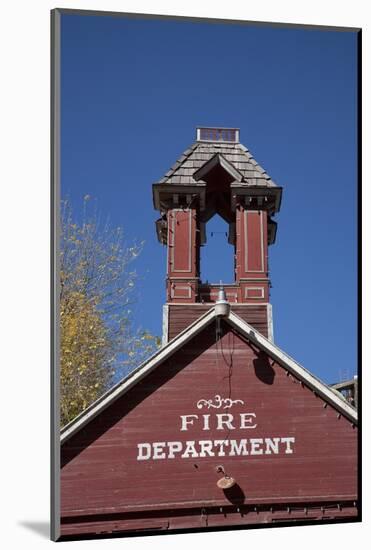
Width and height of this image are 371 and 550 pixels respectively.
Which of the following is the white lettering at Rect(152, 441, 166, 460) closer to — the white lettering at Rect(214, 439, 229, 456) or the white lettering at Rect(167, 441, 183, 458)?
the white lettering at Rect(167, 441, 183, 458)

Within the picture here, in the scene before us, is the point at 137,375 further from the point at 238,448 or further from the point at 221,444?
the point at 238,448

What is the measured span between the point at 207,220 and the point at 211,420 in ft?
7.56

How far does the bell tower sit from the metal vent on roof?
5cm

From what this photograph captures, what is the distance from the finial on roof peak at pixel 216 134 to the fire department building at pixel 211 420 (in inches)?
0.5

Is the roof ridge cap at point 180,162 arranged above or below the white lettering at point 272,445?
above

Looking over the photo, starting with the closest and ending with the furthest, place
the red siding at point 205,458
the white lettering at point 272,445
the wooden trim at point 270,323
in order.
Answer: the red siding at point 205,458
the white lettering at point 272,445
the wooden trim at point 270,323

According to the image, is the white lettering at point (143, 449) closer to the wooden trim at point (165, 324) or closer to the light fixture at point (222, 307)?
the wooden trim at point (165, 324)

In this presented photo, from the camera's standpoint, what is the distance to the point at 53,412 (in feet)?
29.3

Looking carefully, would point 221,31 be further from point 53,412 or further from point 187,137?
point 53,412

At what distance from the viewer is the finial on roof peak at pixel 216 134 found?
9.95 metres

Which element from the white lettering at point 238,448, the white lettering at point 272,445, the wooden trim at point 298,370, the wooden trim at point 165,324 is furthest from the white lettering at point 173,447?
the wooden trim at point 298,370

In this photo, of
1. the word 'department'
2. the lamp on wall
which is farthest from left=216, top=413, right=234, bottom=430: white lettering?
the lamp on wall

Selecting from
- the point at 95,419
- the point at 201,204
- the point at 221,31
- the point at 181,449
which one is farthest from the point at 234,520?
the point at 221,31

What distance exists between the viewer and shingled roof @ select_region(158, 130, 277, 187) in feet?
33.1
